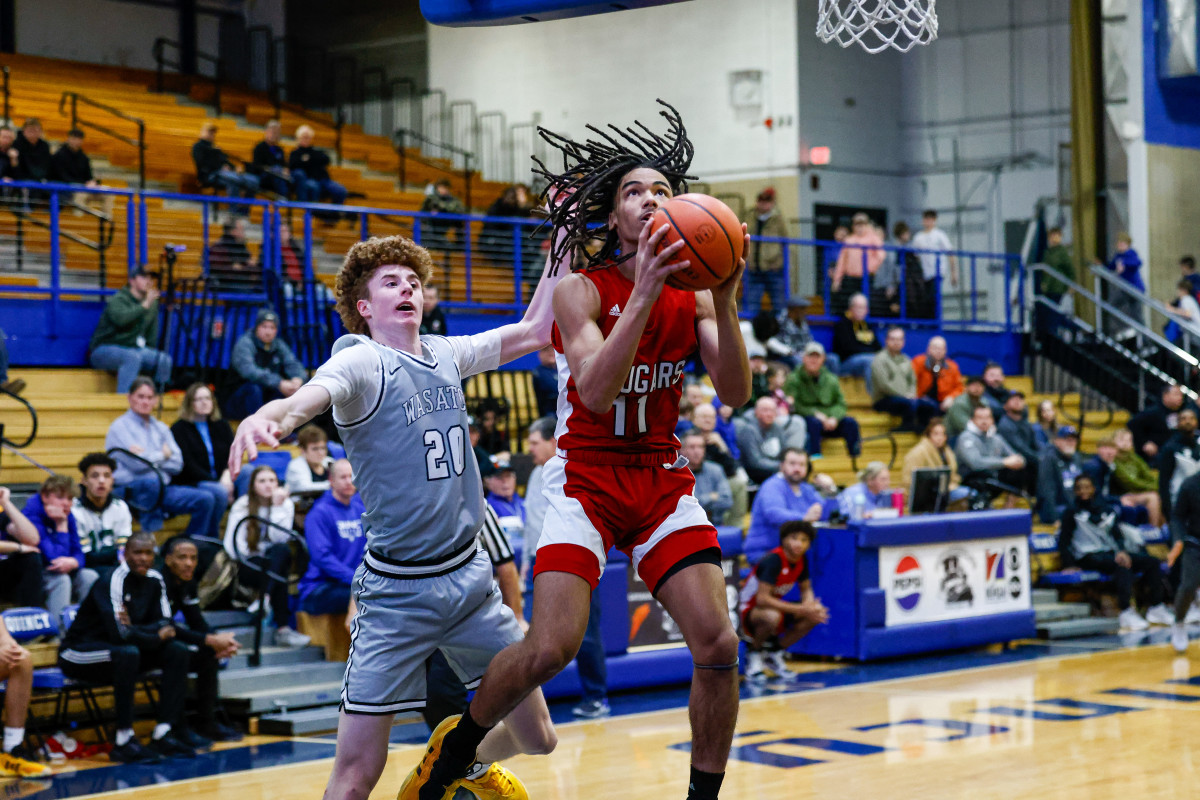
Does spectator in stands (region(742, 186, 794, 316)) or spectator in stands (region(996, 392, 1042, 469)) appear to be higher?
spectator in stands (region(742, 186, 794, 316))

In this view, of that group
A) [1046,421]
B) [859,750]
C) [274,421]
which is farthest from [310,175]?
[274,421]

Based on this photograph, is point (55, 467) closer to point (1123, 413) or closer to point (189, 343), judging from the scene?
point (189, 343)

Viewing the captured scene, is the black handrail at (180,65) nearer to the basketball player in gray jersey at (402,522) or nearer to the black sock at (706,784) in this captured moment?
the basketball player in gray jersey at (402,522)

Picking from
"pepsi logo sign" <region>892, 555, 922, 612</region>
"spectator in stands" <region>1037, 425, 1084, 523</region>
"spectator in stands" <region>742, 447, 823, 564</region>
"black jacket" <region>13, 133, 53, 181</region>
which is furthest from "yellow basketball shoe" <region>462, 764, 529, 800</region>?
"black jacket" <region>13, 133, 53, 181</region>

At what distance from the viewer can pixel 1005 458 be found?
45.5ft

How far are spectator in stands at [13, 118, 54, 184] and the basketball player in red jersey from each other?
10.3 m

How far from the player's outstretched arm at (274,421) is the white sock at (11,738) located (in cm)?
424

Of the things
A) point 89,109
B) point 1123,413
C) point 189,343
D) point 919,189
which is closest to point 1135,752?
point 189,343

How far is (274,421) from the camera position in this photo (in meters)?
3.73

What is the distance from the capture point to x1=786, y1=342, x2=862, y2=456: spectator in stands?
14.3m

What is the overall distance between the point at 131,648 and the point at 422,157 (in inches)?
588

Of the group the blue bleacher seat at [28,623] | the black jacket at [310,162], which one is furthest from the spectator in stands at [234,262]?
the blue bleacher seat at [28,623]

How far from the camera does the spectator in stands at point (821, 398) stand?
14.3 m

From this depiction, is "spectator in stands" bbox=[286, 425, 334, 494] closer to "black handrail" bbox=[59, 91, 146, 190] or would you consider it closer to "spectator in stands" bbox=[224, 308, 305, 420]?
"spectator in stands" bbox=[224, 308, 305, 420]
